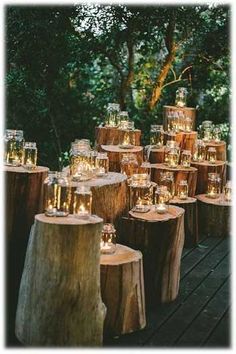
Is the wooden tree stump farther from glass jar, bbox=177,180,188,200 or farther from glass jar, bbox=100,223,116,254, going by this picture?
glass jar, bbox=100,223,116,254

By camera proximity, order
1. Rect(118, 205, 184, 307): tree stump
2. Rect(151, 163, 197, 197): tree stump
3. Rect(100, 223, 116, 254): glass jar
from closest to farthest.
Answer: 1. Rect(100, 223, 116, 254): glass jar
2. Rect(118, 205, 184, 307): tree stump
3. Rect(151, 163, 197, 197): tree stump

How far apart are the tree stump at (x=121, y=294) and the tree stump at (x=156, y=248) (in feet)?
1.54

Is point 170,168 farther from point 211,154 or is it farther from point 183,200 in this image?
point 211,154

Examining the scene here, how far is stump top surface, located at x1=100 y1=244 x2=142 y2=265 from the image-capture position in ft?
11.4

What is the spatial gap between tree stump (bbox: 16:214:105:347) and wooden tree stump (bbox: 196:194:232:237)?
2838 mm

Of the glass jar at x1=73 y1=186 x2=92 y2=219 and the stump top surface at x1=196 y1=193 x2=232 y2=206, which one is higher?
the glass jar at x1=73 y1=186 x2=92 y2=219

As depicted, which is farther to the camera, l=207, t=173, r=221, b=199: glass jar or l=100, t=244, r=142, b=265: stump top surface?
l=207, t=173, r=221, b=199: glass jar

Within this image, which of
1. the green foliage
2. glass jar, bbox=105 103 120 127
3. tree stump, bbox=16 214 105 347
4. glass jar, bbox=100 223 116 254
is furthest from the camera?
the green foliage

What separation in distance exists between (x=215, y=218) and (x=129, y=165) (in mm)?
1299

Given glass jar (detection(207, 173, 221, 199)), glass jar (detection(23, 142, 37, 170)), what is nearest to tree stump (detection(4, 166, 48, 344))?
glass jar (detection(23, 142, 37, 170))

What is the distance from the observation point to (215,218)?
5867mm

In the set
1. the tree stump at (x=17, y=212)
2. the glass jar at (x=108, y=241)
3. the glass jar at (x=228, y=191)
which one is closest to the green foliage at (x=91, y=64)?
the glass jar at (x=228, y=191)

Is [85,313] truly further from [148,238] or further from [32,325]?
[148,238]

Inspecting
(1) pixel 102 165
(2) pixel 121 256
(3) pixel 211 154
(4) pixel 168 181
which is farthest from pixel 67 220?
(3) pixel 211 154
